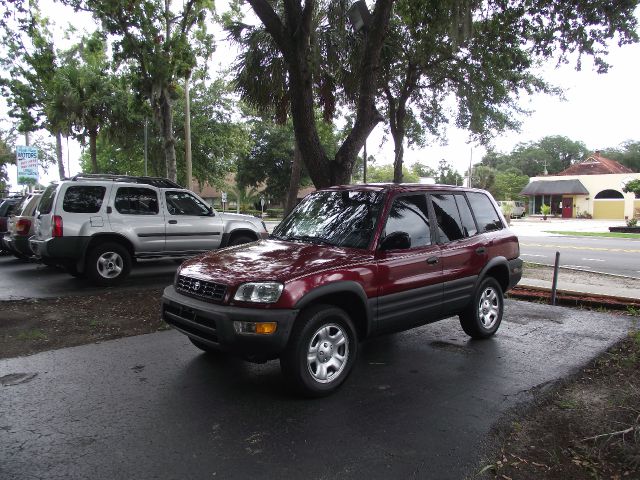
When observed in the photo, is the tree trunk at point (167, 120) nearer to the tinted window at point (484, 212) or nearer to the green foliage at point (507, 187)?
the tinted window at point (484, 212)

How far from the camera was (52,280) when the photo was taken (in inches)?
407

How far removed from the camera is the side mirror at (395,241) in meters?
4.66

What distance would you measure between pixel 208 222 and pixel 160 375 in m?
6.23

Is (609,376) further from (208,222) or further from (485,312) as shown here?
(208,222)

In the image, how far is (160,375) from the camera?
4.86 meters

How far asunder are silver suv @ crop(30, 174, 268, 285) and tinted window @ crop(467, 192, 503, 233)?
6206 millimetres

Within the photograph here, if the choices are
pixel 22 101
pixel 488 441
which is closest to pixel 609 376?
pixel 488 441

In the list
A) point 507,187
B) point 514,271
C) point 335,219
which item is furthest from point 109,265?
point 507,187

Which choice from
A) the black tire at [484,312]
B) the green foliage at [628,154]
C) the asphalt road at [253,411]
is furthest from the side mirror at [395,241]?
the green foliage at [628,154]

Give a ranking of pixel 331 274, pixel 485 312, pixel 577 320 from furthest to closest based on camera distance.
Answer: pixel 577 320 → pixel 485 312 → pixel 331 274

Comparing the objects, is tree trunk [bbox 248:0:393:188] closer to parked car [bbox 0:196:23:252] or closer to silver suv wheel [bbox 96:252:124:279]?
silver suv wheel [bbox 96:252:124:279]

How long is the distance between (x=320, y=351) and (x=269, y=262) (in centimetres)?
90

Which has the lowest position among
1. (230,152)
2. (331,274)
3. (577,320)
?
(577,320)

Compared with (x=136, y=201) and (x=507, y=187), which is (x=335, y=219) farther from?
(x=507, y=187)
